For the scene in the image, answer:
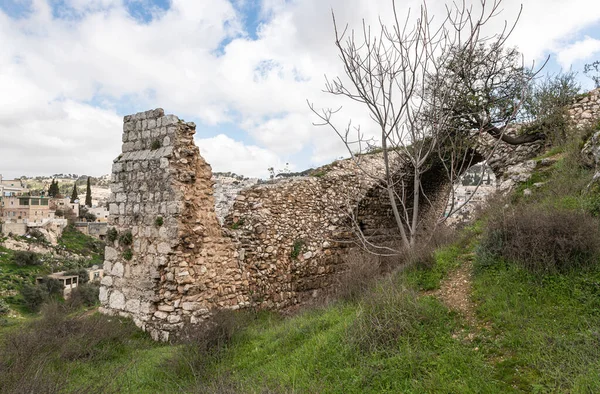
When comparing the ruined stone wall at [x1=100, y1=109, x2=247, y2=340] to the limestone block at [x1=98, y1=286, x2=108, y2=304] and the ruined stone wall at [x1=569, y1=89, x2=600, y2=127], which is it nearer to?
the limestone block at [x1=98, y1=286, x2=108, y2=304]

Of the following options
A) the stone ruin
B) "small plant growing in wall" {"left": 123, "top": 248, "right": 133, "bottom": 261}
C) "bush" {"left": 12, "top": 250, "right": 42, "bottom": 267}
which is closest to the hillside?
the stone ruin

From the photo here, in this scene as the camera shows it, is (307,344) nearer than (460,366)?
No

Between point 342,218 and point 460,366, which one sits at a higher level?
point 342,218

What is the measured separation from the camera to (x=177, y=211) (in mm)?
6781

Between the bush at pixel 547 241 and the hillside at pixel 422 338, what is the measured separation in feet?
0.05

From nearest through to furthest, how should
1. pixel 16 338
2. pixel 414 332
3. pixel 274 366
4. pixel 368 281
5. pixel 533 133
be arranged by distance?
1. pixel 414 332
2. pixel 274 366
3. pixel 16 338
4. pixel 368 281
5. pixel 533 133

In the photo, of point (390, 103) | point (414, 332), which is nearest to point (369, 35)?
point (390, 103)

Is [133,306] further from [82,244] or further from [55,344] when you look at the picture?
[82,244]

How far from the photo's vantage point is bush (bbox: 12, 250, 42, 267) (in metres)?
47.0

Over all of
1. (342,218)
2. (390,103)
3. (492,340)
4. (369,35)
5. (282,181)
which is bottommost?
(492,340)

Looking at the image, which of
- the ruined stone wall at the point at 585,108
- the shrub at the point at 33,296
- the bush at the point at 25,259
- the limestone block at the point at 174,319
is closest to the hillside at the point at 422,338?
the limestone block at the point at 174,319

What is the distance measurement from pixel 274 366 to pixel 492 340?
2.40 m

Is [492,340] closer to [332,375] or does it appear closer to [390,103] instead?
[332,375]

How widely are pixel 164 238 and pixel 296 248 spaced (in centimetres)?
311
